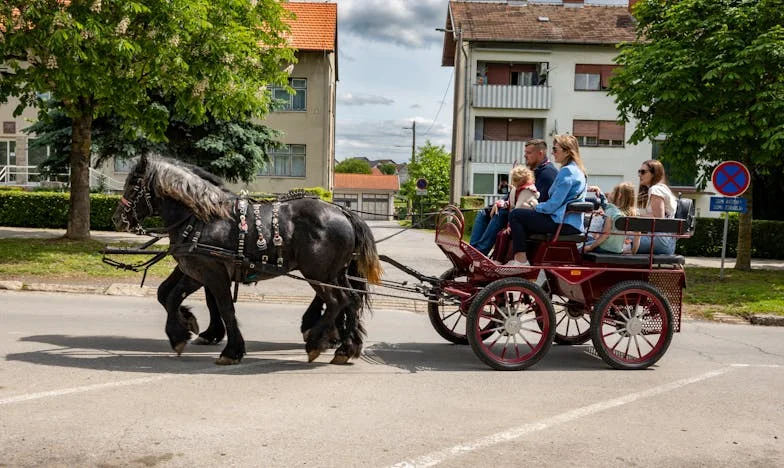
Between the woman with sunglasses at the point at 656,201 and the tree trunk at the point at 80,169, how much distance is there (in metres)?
12.5

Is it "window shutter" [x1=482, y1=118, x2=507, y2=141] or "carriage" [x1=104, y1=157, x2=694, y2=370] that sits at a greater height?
"window shutter" [x1=482, y1=118, x2=507, y2=141]

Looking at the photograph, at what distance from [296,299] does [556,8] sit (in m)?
33.0

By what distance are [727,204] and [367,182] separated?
7488 cm

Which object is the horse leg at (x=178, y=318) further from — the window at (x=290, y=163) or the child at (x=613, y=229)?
the window at (x=290, y=163)

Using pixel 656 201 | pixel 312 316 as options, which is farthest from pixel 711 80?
pixel 312 316

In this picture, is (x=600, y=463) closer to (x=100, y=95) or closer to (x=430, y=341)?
(x=430, y=341)

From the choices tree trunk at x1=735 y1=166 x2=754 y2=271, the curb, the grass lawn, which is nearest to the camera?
the curb

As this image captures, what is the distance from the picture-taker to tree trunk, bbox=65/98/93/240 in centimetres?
1588

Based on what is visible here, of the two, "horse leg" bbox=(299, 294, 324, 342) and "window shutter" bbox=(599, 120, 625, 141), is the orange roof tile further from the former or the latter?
"horse leg" bbox=(299, 294, 324, 342)

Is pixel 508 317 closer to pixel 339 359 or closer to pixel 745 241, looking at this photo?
pixel 339 359

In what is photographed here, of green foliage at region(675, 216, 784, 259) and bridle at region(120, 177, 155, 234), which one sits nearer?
bridle at region(120, 177, 155, 234)

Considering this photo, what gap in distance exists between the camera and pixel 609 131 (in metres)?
36.8

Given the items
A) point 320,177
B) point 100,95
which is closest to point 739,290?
point 100,95

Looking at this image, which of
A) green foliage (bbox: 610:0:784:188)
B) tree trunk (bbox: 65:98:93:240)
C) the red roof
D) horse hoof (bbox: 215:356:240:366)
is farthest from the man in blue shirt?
the red roof
